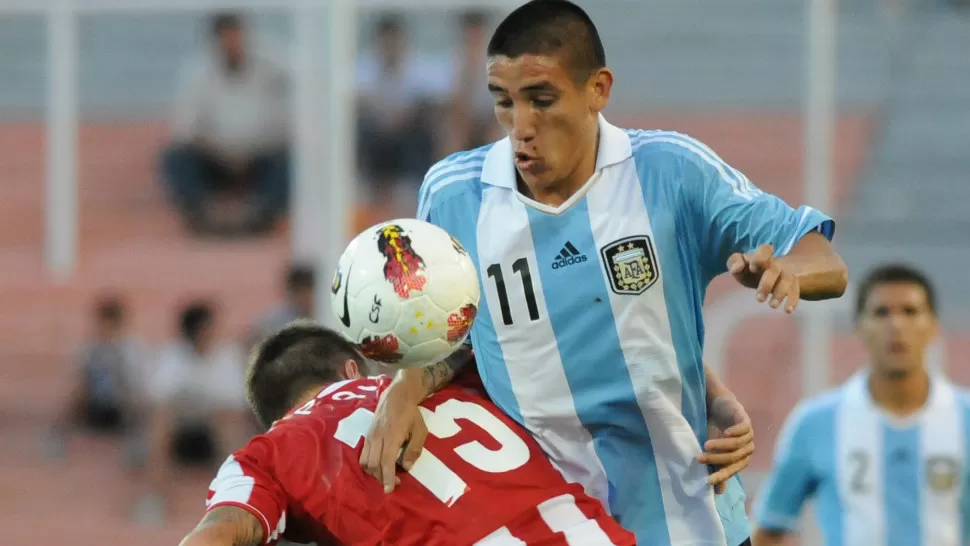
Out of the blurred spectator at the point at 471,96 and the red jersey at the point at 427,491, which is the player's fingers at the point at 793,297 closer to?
the red jersey at the point at 427,491

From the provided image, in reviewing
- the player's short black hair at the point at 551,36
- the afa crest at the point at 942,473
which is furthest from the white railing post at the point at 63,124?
the player's short black hair at the point at 551,36

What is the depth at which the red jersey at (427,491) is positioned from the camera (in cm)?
381

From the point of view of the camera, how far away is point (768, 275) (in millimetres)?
3209

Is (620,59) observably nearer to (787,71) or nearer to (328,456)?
(787,71)

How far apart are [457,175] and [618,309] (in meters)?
0.58

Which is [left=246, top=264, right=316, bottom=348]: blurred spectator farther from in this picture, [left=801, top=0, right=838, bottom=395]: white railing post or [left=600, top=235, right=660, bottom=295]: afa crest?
[left=600, top=235, right=660, bottom=295]: afa crest

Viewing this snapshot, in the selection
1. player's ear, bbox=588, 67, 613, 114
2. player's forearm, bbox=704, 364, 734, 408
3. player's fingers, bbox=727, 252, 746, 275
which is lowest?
player's forearm, bbox=704, 364, 734, 408

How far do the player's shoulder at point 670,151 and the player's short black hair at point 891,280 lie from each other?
2.79 meters

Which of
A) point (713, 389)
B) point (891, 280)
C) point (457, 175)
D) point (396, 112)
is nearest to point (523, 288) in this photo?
point (457, 175)

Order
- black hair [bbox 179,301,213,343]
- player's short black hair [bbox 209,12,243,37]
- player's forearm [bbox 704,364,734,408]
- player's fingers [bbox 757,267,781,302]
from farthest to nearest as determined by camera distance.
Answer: player's short black hair [bbox 209,12,243,37] → black hair [bbox 179,301,213,343] → player's forearm [bbox 704,364,734,408] → player's fingers [bbox 757,267,781,302]

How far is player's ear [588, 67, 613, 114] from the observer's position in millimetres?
3783

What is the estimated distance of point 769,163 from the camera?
11602mm

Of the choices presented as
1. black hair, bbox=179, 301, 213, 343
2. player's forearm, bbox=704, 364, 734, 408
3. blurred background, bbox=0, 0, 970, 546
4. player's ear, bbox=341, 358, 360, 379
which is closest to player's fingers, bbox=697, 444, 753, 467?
player's forearm, bbox=704, 364, 734, 408

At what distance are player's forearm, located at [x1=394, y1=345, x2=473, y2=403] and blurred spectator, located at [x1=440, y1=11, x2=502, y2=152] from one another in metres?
4.05
